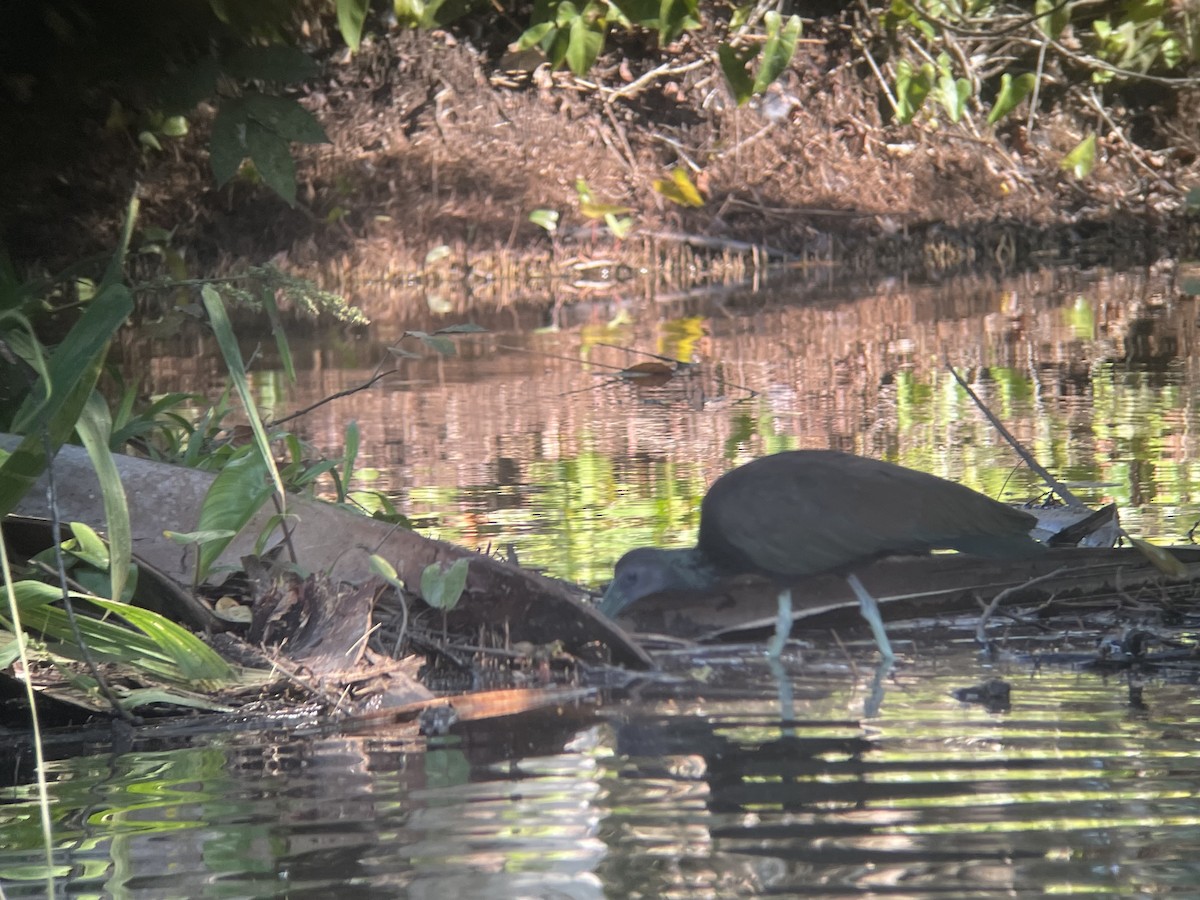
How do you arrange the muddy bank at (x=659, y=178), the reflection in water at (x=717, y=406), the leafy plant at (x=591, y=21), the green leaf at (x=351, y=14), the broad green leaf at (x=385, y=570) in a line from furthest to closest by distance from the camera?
the muddy bank at (x=659, y=178) < the reflection in water at (x=717, y=406) < the leafy plant at (x=591, y=21) < the green leaf at (x=351, y=14) < the broad green leaf at (x=385, y=570)

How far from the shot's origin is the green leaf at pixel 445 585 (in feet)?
9.06

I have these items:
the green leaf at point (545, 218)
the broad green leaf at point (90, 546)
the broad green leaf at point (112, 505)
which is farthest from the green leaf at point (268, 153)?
the green leaf at point (545, 218)

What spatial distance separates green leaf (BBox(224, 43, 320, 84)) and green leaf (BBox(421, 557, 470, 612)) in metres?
0.89

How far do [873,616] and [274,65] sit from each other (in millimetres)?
1444

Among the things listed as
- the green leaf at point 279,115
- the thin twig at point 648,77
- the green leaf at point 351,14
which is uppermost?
the thin twig at point 648,77

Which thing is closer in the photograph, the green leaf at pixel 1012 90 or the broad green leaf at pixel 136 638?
the broad green leaf at pixel 136 638

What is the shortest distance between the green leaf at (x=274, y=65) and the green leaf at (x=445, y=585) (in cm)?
89

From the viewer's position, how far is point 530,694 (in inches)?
104

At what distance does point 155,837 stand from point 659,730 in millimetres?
771

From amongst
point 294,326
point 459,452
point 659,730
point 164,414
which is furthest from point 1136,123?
point 659,730

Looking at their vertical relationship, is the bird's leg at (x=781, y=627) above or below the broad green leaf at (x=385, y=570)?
below

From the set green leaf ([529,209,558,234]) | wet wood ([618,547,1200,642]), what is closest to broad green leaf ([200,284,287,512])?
wet wood ([618,547,1200,642])

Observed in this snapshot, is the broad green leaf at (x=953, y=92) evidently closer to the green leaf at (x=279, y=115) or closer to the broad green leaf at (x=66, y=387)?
the green leaf at (x=279, y=115)

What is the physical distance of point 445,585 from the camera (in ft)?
9.11
